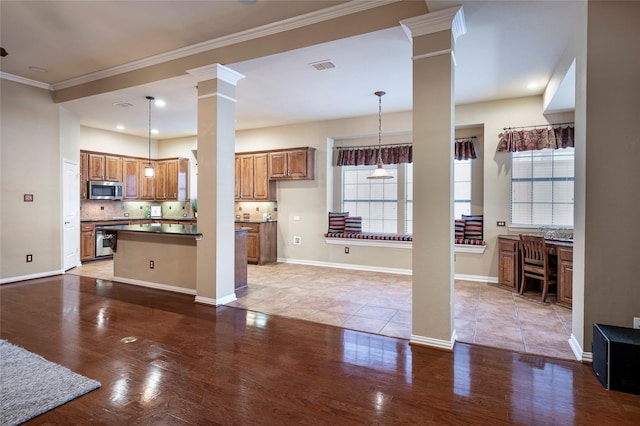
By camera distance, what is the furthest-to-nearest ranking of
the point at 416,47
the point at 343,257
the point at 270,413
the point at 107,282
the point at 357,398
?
the point at 343,257
the point at 107,282
the point at 416,47
the point at 357,398
the point at 270,413

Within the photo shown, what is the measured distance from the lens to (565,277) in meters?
4.28

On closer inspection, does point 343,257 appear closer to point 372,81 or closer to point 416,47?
point 372,81

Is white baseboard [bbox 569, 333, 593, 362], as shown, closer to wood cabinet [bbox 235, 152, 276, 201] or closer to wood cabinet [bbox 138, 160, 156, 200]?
wood cabinet [bbox 235, 152, 276, 201]

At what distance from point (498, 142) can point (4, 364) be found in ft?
21.7

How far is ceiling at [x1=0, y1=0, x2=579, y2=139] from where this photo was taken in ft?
11.0

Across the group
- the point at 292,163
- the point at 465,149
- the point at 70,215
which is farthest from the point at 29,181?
the point at 465,149

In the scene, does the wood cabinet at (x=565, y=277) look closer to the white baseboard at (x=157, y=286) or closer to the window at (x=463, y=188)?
the window at (x=463, y=188)

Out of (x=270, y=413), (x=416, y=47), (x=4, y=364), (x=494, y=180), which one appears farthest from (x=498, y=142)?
(x=4, y=364)

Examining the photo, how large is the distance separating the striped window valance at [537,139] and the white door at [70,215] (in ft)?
25.1

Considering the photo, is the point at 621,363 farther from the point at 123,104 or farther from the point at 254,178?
the point at 123,104

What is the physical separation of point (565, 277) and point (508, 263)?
1010mm

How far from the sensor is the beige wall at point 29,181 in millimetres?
5328

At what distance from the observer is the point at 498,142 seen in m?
5.62

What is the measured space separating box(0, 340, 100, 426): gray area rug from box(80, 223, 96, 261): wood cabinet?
4.81 metres
